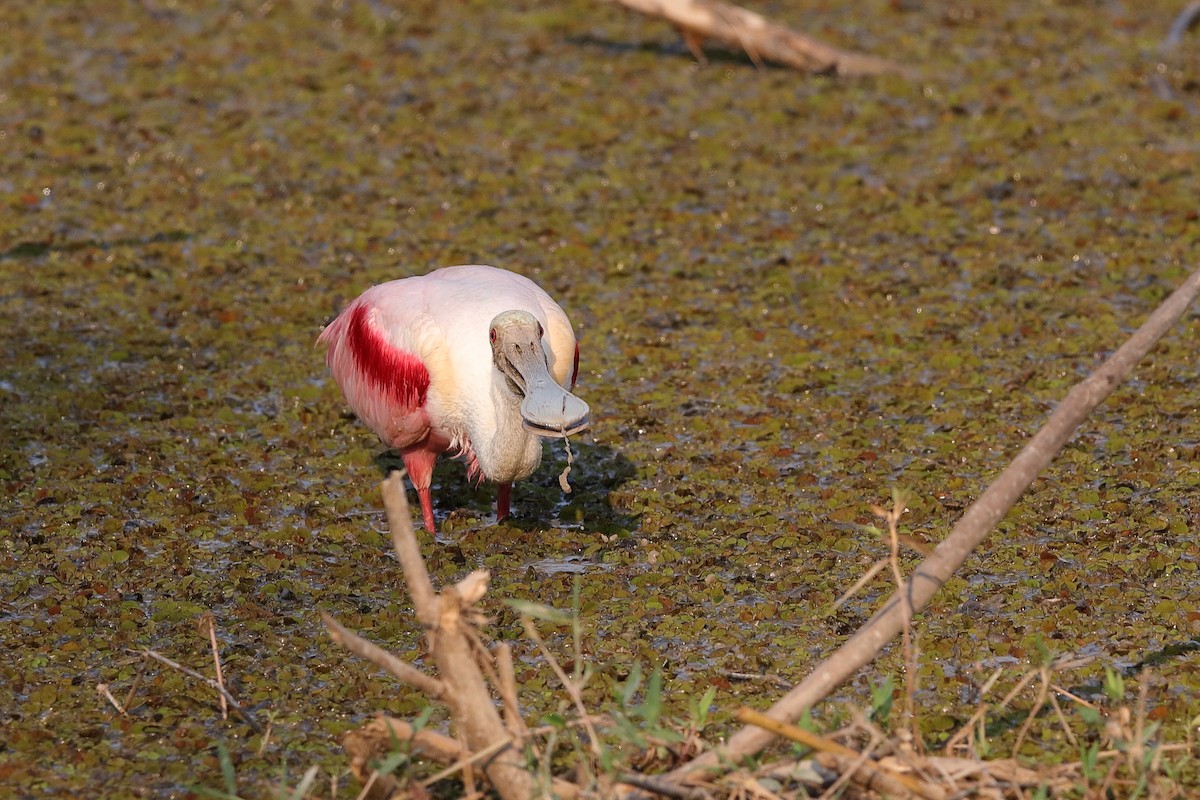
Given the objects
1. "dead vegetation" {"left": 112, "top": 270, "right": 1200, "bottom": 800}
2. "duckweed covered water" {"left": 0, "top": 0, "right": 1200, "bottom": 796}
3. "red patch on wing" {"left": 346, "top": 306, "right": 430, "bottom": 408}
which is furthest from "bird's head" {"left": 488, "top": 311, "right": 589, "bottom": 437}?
"dead vegetation" {"left": 112, "top": 270, "right": 1200, "bottom": 800}

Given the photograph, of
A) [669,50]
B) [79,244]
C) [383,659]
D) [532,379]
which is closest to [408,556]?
[383,659]

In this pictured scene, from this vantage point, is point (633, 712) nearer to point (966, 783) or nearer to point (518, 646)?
point (966, 783)

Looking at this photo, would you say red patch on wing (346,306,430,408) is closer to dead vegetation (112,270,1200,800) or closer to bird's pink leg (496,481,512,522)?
bird's pink leg (496,481,512,522)

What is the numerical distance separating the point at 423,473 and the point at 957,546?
252 cm

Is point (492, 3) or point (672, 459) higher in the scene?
point (492, 3)

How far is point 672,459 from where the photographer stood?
6277 mm

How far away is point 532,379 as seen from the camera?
4.99 metres

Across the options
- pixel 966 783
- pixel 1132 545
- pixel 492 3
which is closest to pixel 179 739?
pixel 966 783

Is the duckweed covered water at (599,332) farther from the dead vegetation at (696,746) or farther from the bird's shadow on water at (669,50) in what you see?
the dead vegetation at (696,746)

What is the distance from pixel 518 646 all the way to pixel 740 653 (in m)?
0.68

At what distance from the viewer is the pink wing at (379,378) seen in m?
5.50

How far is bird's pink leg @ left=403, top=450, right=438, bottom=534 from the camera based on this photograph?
5.81 metres

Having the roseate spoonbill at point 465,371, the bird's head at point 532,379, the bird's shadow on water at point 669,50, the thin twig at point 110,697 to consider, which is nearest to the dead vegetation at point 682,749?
the thin twig at point 110,697

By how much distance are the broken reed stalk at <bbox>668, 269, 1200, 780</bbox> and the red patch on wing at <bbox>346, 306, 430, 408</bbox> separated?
2.12 meters
